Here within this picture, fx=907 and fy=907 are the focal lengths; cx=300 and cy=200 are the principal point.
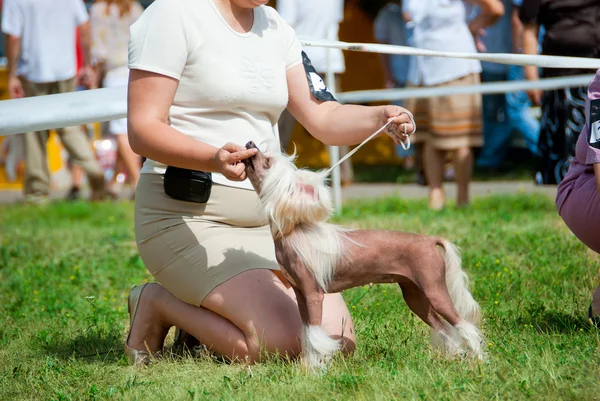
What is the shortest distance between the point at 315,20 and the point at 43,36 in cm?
284

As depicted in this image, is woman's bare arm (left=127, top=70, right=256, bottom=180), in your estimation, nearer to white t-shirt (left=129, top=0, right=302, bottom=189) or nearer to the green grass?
white t-shirt (left=129, top=0, right=302, bottom=189)

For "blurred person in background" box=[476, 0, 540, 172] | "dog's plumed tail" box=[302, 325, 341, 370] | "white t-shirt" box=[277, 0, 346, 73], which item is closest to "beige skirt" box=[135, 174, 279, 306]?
"dog's plumed tail" box=[302, 325, 341, 370]

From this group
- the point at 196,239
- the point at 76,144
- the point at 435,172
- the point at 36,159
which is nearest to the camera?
the point at 196,239

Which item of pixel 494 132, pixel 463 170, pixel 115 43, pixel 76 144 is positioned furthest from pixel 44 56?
pixel 494 132

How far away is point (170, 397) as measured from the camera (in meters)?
3.03

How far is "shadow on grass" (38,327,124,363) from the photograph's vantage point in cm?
371

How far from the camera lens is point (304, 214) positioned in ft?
9.51

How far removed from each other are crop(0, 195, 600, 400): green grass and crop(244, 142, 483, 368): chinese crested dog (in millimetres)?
114

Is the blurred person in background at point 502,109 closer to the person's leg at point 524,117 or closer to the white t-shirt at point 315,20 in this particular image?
the person's leg at point 524,117

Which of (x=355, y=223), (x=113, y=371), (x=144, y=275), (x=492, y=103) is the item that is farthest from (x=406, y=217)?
(x=492, y=103)

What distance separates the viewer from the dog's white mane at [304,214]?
2875 mm

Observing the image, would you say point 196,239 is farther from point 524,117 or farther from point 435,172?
point 524,117

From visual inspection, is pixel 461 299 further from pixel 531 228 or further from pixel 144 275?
pixel 531 228

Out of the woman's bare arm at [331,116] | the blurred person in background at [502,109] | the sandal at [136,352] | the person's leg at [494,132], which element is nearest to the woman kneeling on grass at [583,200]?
the woman's bare arm at [331,116]
